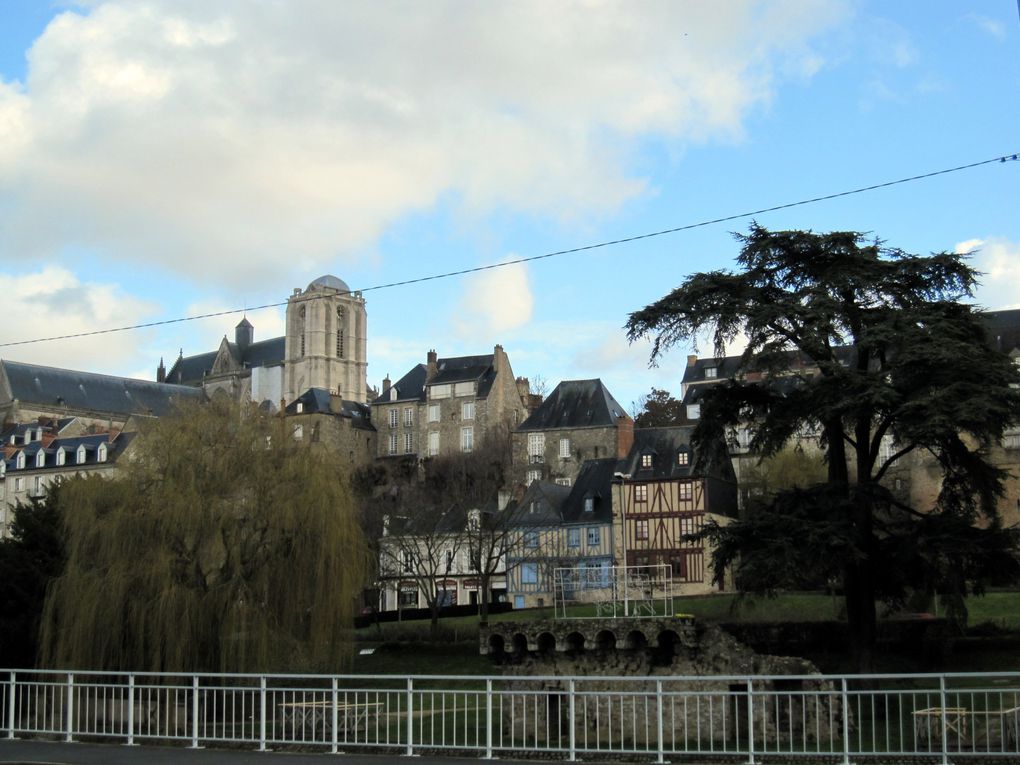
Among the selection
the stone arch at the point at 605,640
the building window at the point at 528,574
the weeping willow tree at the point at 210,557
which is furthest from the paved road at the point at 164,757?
the building window at the point at 528,574

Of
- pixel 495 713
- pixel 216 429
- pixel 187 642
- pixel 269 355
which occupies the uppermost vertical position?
pixel 269 355

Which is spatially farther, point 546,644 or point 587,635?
point 546,644

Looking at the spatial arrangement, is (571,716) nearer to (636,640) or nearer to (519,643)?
(636,640)

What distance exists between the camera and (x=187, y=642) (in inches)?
1000

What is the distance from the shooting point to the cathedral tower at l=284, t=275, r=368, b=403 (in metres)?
125

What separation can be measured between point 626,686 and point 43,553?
17835 millimetres

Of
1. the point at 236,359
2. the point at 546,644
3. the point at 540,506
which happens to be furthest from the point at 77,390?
the point at 546,644

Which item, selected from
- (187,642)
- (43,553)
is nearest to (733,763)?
(187,642)

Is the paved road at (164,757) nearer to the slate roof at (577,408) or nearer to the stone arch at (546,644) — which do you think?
the stone arch at (546,644)

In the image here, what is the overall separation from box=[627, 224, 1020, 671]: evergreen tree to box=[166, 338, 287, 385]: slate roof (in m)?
105

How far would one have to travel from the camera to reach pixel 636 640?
24391 millimetres

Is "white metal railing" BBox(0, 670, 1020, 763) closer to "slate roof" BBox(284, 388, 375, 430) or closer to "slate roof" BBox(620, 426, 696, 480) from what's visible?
"slate roof" BBox(620, 426, 696, 480)

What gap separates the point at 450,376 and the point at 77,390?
43230 mm

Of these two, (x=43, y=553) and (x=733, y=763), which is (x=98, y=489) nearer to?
(x=43, y=553)
